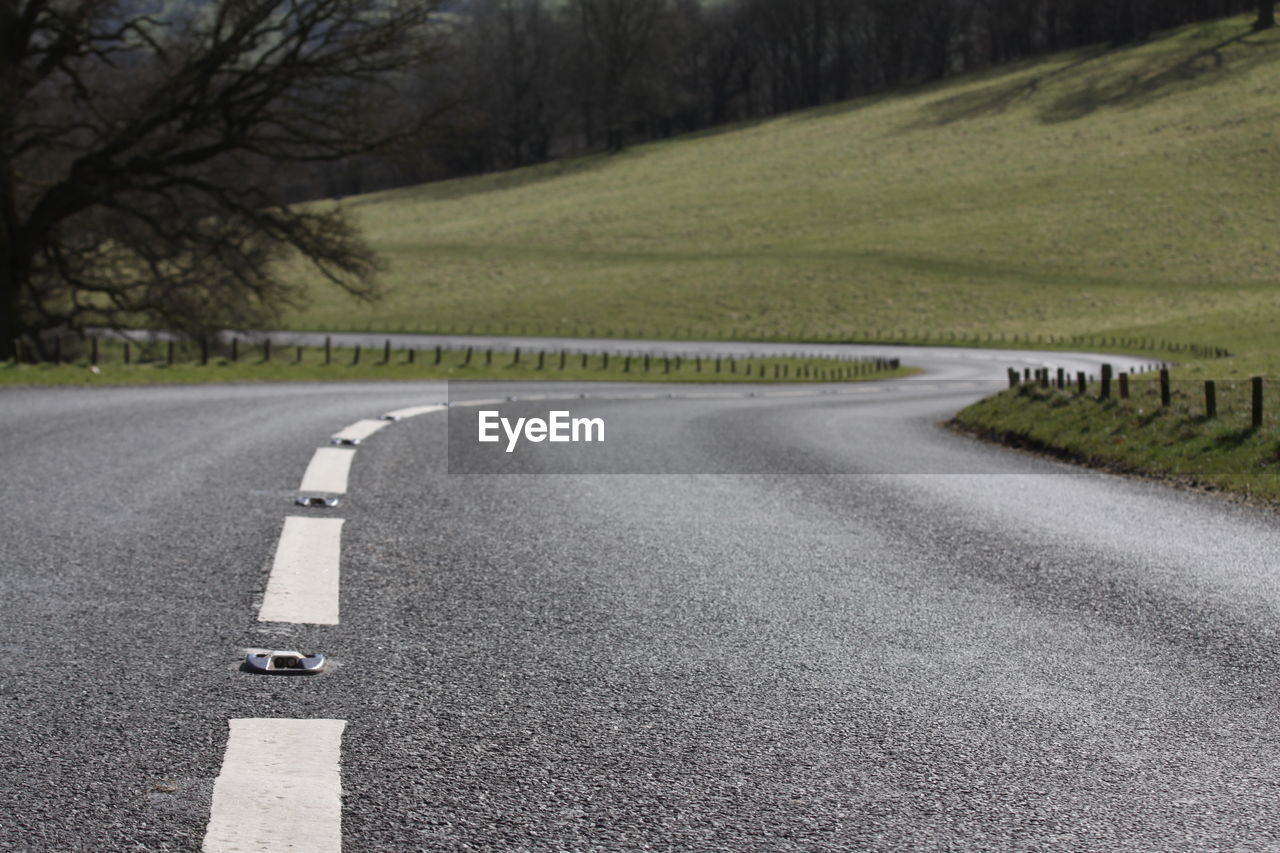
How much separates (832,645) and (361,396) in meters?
16.9

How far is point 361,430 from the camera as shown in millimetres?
13695

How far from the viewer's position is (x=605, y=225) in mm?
95688

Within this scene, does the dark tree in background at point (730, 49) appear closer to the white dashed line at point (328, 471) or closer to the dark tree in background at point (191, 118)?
the dark tree in background at point (191, 118)

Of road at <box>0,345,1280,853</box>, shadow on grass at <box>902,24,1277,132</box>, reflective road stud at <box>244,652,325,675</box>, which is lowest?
road at <box>0,345,1280,853</box>

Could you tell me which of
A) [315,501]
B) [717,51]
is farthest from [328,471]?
[717,51]

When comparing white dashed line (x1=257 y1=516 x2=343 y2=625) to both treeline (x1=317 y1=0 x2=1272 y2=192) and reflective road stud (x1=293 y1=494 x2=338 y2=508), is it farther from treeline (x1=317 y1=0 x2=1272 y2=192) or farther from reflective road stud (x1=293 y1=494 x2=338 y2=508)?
treeline (x1=317 y1=0 x2=1272 y2=192)

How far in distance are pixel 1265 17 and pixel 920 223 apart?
54.7m

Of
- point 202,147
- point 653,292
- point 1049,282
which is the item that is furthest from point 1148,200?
point 202,147

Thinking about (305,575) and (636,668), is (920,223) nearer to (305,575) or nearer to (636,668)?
(305,575)

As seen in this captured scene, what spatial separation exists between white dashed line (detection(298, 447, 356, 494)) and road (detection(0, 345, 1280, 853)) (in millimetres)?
170

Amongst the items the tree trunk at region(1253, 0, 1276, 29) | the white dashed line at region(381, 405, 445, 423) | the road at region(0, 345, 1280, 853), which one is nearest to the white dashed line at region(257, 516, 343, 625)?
the road at region(0, 345, 1280, 853)

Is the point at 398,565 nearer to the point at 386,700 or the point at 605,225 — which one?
the point at 386,700

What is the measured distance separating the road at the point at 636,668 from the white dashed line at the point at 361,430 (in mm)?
2535

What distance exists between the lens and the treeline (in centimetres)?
12106
